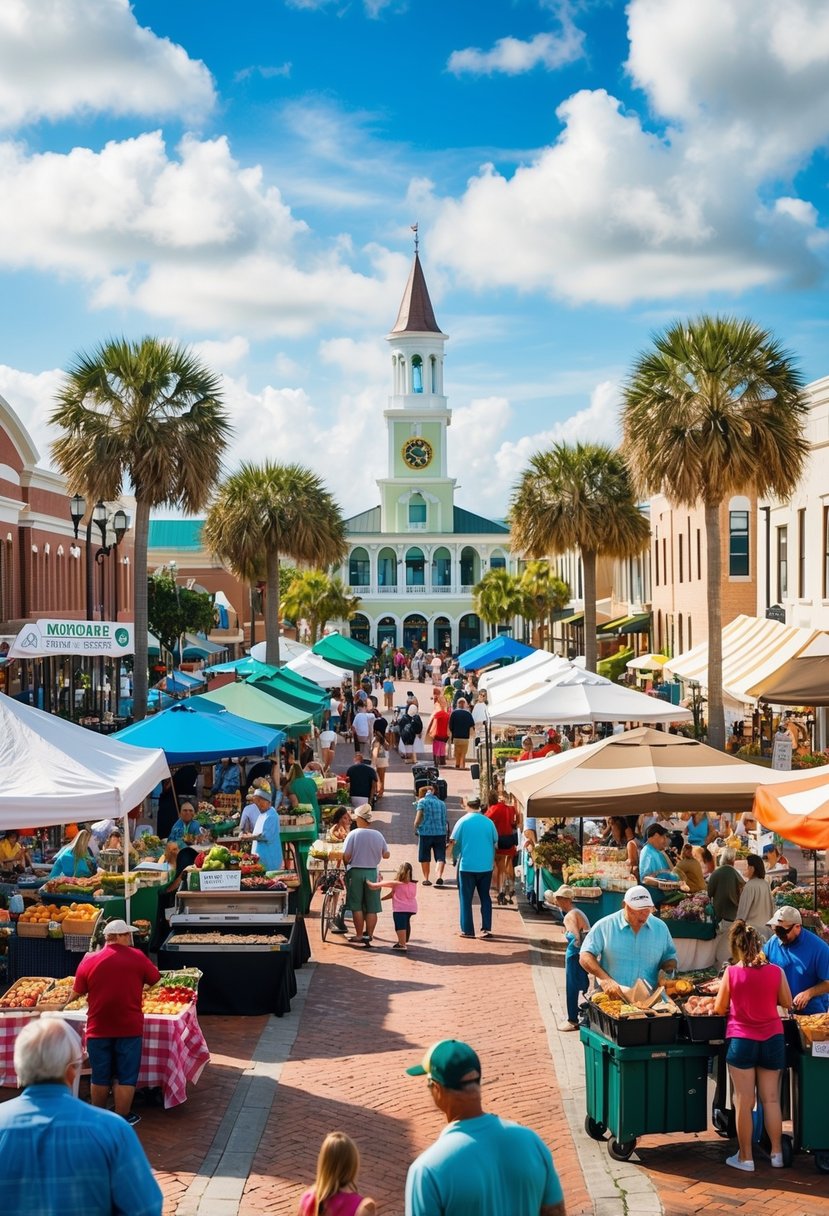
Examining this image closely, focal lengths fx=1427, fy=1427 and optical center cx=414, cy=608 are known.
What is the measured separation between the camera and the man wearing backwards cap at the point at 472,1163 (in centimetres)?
477

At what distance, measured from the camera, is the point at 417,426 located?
110m

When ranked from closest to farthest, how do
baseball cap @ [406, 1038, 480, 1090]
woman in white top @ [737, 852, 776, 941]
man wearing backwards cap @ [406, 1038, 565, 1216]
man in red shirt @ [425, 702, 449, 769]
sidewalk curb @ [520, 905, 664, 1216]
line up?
man wearing backwards cap @ [406, 1038, 565, 1216]
baseball cap @ [406, 1038, 480, 1090]
sidewalk curb @ [520, 905, 664, 1216]
woman in white top @ [737, 852, 776, 941]
man in red shirt @ [425, 702, 449, 769]

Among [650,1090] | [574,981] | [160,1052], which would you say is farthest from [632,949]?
[160,1052]

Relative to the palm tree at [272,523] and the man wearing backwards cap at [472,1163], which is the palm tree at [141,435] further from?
the man wearing backwards cap at [472,1163]

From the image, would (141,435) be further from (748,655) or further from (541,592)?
(541,592)

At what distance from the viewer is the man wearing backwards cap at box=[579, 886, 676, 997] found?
9773 millimetres

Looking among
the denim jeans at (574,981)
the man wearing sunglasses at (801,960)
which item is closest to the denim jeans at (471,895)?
the denim jeans at (574,981)

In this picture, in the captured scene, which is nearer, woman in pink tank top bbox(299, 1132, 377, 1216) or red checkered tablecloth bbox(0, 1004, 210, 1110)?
woman in pink tank top bbox(299, 1132, 377, 1216)

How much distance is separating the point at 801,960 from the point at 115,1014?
4.51 metres

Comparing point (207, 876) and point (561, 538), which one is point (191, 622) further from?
point (207, 876)

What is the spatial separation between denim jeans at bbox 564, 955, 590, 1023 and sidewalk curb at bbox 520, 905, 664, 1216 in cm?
28

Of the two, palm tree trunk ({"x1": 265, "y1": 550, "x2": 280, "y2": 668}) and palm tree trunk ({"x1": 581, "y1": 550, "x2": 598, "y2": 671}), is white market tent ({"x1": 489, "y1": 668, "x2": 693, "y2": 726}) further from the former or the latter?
palm tree trunk ({"x1": 265, "y1": 550, "x2": 280, "y2": 668})

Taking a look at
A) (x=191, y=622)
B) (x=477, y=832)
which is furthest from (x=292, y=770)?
(x=191, y=622)

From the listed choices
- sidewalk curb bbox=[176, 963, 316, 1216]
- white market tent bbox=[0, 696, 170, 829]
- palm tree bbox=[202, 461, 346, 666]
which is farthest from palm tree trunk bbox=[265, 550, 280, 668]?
sidewalk curb bbox=[176, 963, 316, 1216]
